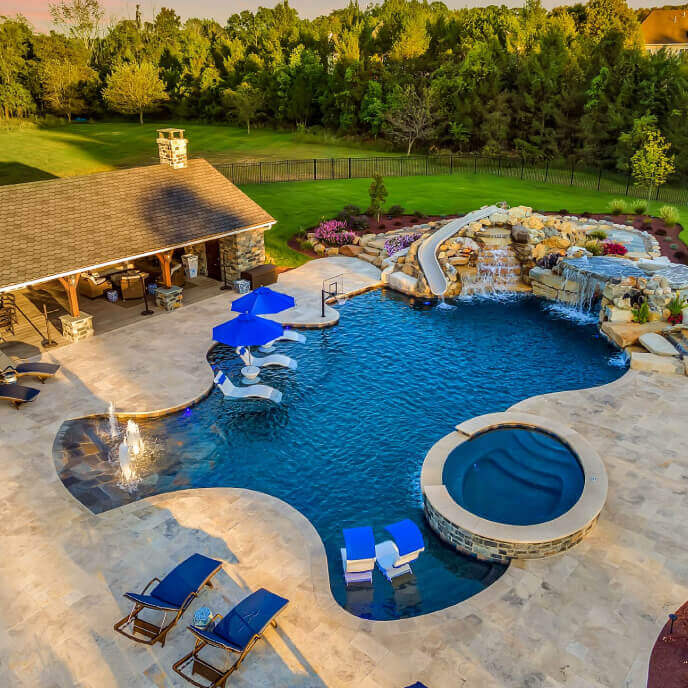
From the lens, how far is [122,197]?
24672mm

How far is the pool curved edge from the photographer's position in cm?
1230

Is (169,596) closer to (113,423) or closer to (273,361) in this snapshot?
(113,423)

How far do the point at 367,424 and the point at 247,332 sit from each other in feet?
15.1

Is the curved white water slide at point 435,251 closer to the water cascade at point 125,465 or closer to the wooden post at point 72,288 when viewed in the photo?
the wooden post at point 72,288

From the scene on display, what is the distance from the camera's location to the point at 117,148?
6806 cm

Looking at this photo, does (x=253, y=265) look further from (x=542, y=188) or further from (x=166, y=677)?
(x=542, y=188)

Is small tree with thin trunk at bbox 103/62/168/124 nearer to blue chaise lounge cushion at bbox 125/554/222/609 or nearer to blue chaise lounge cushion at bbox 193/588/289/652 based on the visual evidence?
blue chaise lounge cushion at bbox 125/554/222/609

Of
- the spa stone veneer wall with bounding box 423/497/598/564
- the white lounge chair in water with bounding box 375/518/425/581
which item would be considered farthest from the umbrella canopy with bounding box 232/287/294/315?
the spa stone veneer wall with bounding box 423/497/598/564

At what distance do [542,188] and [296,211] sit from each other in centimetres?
2064

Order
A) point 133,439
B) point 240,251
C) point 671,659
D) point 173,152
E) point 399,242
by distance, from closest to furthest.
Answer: point 671,659, point 133,439, point 240,251, point 173,152, point 399,242

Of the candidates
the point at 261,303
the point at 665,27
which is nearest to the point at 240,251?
the point at 261,303

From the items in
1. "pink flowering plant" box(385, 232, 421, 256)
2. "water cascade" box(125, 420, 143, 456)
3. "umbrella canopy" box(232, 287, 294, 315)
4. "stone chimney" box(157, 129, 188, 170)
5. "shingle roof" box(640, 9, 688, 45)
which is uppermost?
"shingle roof" box(640, 9, 688, 45)

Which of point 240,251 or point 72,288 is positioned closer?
point 72,288

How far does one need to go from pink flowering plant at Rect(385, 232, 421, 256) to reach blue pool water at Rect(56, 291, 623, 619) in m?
6.69
